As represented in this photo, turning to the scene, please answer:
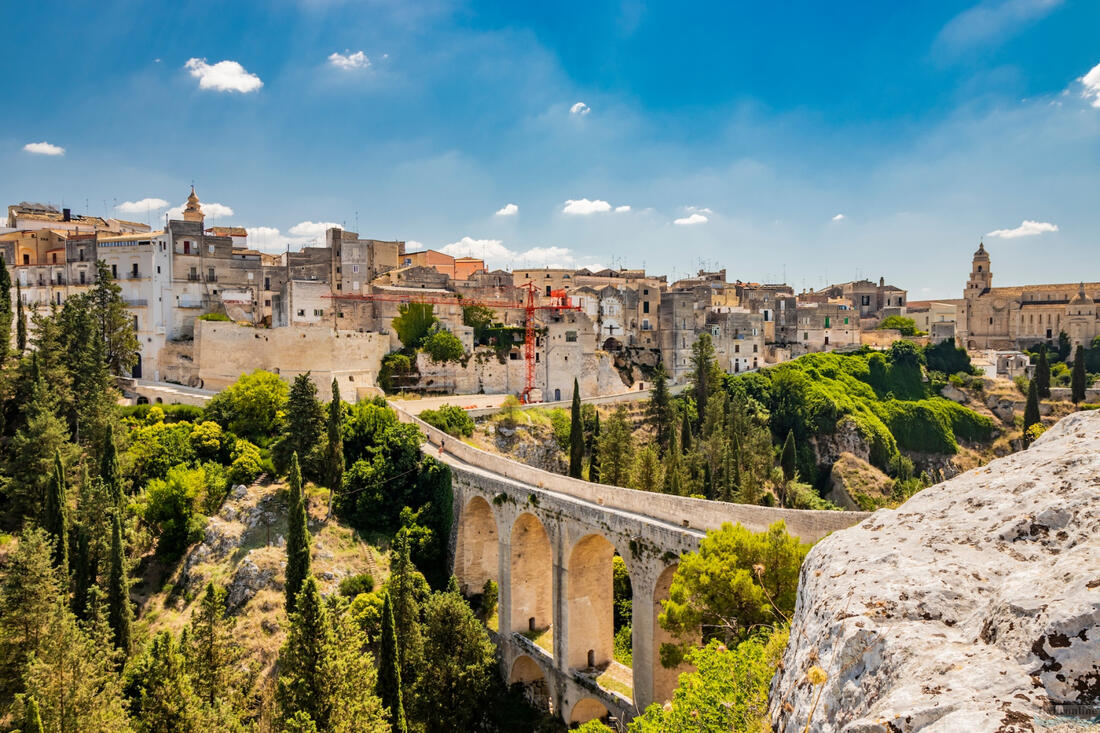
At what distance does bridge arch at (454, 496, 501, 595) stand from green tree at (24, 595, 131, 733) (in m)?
12.7

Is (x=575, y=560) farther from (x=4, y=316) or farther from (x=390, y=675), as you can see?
(x=4, y=316)

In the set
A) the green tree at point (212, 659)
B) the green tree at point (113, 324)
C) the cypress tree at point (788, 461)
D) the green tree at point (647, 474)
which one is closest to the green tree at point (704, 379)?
the cypress tree at point (788, 461)

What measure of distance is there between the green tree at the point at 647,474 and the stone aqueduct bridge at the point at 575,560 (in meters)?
7.63

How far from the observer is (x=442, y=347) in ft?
154

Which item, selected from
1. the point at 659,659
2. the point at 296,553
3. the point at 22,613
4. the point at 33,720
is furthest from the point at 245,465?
the point at 659,659

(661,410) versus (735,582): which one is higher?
(735,582)

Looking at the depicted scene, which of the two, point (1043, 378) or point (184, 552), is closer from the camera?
point (184, 552)

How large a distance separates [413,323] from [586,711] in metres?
31.0

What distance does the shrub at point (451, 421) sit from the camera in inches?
1540

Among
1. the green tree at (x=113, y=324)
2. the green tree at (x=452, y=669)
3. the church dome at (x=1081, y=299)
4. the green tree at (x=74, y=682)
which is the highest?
the church dome at (x=1081, y=299)

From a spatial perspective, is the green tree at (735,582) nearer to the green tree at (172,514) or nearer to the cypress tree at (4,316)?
the green tree at (172,514)

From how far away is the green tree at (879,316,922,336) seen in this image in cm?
7556

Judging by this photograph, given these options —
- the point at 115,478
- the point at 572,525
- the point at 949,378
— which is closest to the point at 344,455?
the point at 115,478

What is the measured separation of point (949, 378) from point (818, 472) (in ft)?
71.3
